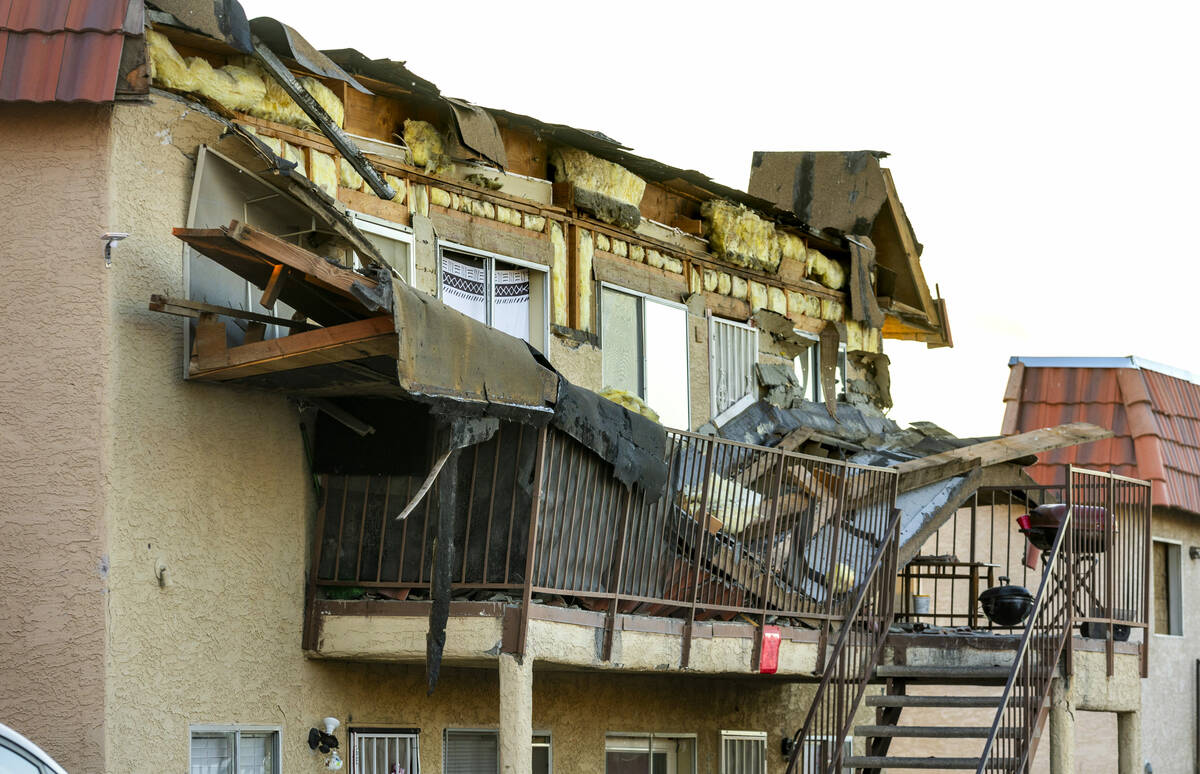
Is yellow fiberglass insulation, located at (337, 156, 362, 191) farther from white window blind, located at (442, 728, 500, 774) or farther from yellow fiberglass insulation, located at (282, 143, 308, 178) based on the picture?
white window blind, located at (442, 728, 500, 774)

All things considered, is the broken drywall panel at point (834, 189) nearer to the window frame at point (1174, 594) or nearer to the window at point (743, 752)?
the window at point (743, 752)

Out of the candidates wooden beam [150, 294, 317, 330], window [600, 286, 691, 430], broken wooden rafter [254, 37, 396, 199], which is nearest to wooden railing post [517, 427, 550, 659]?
wooden beam [150, 294, 317, 330]

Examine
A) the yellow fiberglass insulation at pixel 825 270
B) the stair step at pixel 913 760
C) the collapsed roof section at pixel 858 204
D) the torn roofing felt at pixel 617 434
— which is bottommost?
the stair step at pixel 913 760

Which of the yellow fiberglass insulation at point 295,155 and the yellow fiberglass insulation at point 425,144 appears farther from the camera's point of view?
the yellow fiberglass insulation at point 425,144

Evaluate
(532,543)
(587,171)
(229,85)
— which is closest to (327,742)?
(532,543)

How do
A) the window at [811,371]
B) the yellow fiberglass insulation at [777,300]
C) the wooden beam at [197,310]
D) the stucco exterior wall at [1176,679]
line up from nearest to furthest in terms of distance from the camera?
1. the wooden beam at [197,310]
2. the yellow fiberglass insulation at [777,300]
3. the window at [811,371]
4. the stucco exterior wall at [1176,679]

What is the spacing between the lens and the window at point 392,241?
11.8m

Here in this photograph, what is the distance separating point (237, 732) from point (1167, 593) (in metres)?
15.5

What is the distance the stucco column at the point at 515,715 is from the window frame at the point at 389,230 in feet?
10.6

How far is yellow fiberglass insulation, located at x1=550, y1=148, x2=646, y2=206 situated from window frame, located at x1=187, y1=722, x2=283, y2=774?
560cm

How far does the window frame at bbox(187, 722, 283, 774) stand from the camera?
31.9 feet

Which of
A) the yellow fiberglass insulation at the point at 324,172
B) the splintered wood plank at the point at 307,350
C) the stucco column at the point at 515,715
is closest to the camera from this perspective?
Answer: the splintered wood plank at the point at 307,350

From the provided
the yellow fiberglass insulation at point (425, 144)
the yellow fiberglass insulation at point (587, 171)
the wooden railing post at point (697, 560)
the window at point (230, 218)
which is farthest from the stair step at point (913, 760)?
the yellow fiberglass insulation at point (425, 144)

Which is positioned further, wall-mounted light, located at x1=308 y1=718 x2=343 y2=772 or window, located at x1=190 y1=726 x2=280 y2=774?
wall-mounted light, located at x1=308 y1=718 x2=343 y2=772
